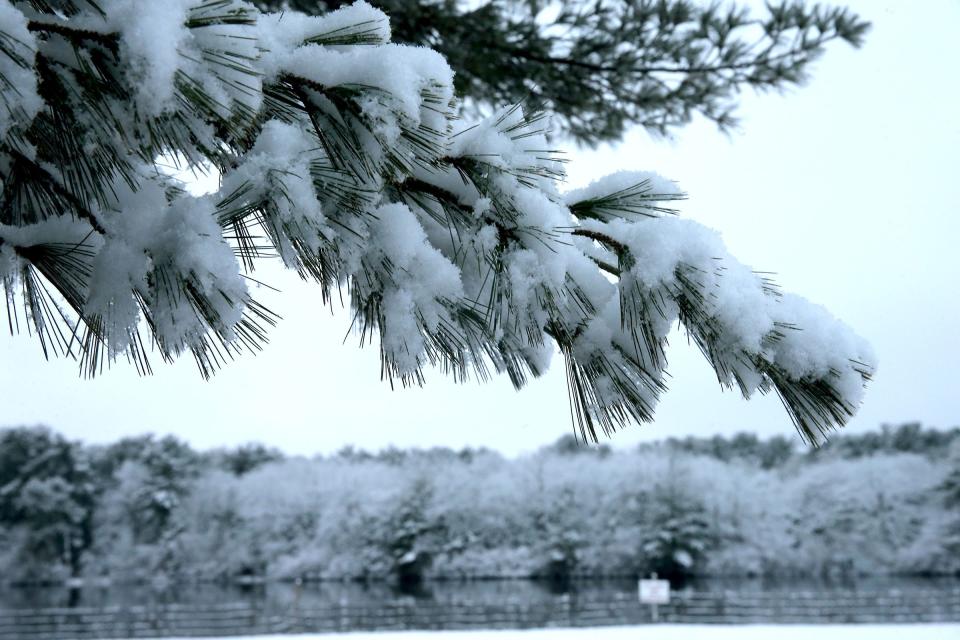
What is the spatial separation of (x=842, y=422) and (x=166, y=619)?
14.8m

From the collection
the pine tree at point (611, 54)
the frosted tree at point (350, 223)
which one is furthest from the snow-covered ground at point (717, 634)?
the frosted tree at point (350, 223)

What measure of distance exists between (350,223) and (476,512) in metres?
26.4

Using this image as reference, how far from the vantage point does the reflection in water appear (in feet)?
72.4

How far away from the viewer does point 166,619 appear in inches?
526

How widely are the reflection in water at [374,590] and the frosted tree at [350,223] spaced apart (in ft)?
69.9

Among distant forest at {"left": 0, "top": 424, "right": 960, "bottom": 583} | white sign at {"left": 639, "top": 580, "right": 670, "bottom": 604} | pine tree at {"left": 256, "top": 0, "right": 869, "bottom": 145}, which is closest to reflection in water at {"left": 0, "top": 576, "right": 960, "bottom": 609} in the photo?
distant forest at {"left": 0, "top": 424, "right": 960, "bottom": 583}

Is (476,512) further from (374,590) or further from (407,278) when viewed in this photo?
(407,278)

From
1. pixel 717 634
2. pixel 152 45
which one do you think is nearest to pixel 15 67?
pixel 152 45

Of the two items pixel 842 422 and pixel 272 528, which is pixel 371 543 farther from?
pixel 842 422

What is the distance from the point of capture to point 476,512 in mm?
26297

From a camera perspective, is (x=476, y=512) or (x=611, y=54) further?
(x=476, y=512)

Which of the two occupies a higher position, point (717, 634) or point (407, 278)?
point (407, 278)

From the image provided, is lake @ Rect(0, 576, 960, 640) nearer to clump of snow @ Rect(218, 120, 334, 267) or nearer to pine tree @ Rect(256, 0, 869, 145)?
pine tree @ Rect(256, 0, 869, 145)

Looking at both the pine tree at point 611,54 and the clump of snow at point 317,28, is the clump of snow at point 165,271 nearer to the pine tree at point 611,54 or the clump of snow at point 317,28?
the clump of snow at point 317,28
